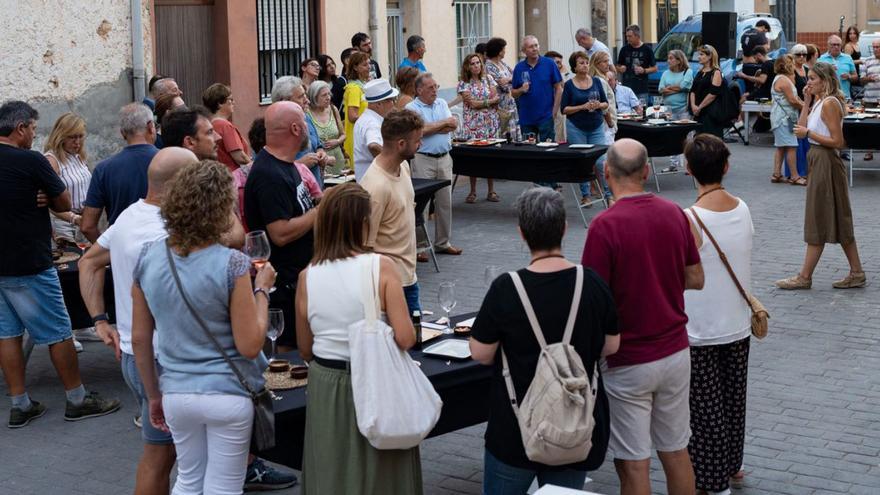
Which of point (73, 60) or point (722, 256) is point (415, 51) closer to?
point (73, 60)

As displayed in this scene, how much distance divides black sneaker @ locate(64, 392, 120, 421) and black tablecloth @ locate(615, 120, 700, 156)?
9452 millimetres

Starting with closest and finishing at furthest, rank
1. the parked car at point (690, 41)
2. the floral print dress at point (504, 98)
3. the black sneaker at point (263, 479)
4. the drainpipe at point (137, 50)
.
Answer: the black sneaker at point (263, 479), the drainpipe at point (137, 50), the floral print dress at point (504, 98), the parked car at point (690, 41)

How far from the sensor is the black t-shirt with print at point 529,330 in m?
4.49

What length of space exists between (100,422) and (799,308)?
17.3 feet

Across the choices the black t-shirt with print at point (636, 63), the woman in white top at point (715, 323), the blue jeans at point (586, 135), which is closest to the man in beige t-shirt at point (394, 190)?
the woman in white top at point (715, 323)

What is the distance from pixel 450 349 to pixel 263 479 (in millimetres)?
1389

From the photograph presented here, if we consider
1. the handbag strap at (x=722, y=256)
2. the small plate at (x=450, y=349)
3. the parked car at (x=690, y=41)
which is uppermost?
the parked car at (x=690, y=41)

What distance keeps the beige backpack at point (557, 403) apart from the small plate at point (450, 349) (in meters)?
0.90

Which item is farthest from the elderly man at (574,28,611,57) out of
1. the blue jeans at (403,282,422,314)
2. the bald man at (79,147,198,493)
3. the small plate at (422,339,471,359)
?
the bald man at (79,147,198,493)

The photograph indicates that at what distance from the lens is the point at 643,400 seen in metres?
5.09

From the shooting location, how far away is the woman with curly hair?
4656mm

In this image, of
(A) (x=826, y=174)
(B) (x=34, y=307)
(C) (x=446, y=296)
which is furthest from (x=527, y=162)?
(C) (x=446, y=296)

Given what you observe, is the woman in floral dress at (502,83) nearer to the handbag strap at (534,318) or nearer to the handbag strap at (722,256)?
the handbag strap at (722,256)

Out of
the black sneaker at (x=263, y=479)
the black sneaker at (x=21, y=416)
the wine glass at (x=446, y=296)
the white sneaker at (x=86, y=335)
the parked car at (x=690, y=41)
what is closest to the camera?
the wine glass at (x=446, y=296)
